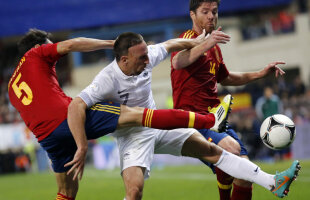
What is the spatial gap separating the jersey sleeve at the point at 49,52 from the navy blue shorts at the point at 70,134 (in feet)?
2.35

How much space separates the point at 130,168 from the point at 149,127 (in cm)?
46

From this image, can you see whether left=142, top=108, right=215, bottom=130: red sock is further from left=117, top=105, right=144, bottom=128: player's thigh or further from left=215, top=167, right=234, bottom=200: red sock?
left=215, top=167, right=234, bottom=200: red sock

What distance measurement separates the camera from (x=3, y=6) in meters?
31.3

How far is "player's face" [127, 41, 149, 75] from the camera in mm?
5676

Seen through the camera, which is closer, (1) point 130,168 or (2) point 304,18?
(1) point 130,168

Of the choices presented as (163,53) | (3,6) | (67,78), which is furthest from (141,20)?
(163,53)

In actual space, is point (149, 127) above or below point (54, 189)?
above

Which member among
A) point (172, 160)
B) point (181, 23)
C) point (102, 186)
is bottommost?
point (172, 160)

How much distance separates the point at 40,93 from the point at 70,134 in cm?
57

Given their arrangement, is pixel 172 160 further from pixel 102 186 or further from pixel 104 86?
pixel 104 86

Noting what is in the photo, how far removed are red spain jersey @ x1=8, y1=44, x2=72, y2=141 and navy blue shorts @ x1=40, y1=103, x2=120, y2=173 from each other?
91 millimetres

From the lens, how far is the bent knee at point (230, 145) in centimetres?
611

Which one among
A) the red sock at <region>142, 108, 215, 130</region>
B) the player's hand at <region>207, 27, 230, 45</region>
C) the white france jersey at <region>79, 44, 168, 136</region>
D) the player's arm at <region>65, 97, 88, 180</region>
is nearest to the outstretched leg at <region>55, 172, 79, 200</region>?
the player's arm at <region>65, 97, 88, 180</region>

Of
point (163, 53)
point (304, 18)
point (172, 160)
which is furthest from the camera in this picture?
point (304, 18)
